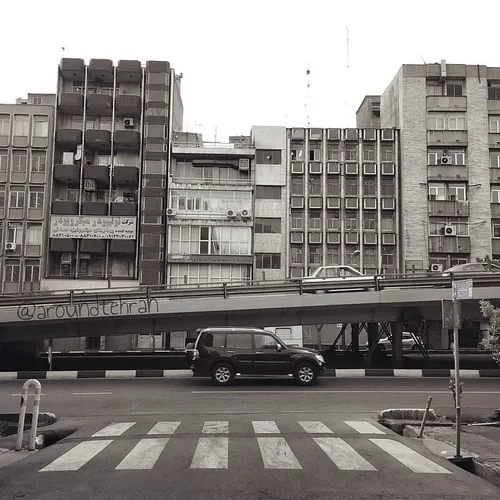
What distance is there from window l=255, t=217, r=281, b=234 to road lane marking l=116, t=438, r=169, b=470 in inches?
1619

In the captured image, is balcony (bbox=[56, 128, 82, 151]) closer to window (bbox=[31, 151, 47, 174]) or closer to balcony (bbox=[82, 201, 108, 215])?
window (bbox=[31, 151, 47, 174])

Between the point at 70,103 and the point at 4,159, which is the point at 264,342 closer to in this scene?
the point at 70,103

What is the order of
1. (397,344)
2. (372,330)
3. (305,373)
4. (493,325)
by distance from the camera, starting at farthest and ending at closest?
(372,330)
(397,344)
(305,373)
(493,325)

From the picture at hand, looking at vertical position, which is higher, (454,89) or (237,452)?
(454,89)

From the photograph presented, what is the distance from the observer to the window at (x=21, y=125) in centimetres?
5028

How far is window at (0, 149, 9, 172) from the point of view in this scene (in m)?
49.9

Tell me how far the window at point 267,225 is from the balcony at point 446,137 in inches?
596

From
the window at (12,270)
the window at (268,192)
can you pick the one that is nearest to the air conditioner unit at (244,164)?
the window at (268,192)

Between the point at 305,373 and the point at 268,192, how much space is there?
1340 inches

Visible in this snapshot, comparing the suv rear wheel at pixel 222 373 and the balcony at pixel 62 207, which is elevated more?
the balcony at pixel 62 207

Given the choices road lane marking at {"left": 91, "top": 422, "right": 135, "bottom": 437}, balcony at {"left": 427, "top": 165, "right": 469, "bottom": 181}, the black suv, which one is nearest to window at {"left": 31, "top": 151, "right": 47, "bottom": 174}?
balcony at {"left": 427, "top": 165, "right": 469, "bottom": 181}

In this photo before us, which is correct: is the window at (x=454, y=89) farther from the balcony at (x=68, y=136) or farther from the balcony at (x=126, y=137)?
the balcony at (x=68, y=136)

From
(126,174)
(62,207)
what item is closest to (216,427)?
(62,207)

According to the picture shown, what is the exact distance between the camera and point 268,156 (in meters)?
51.8
